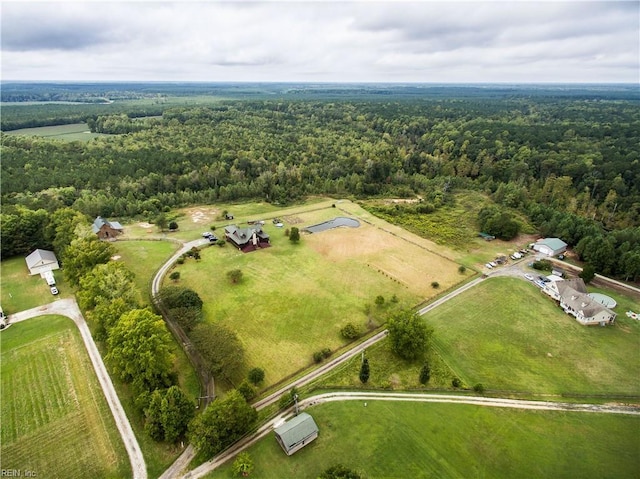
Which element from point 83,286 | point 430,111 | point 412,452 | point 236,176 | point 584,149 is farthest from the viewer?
point 430,111

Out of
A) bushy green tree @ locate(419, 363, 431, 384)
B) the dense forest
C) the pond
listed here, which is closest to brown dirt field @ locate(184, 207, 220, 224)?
the dense forest

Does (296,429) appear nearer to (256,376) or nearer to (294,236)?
(256,376)

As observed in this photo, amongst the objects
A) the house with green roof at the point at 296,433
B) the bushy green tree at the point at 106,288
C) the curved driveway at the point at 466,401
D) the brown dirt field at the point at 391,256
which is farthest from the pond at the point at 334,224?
the house with green roof at the point at 296,433

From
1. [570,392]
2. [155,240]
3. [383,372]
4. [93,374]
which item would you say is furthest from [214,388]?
[155,240]

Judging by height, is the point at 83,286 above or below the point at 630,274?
above

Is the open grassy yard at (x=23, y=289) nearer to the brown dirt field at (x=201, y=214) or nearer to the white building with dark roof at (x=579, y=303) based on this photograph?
the brown dirt field at (x=201, y=214)

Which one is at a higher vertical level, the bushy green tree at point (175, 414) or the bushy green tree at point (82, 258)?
the bushy green tree at point (82, 258)

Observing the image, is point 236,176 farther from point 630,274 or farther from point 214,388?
point 630,274

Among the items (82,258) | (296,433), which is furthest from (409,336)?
(82,258)
